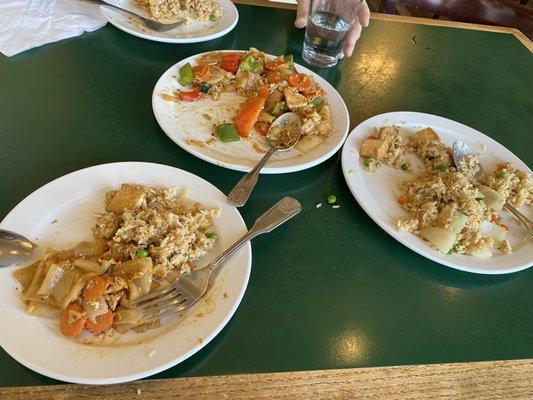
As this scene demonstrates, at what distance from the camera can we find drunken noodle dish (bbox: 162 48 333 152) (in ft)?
4.66

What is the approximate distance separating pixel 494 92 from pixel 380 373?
150cm

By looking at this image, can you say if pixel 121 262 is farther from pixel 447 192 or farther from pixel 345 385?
pixel 447 192

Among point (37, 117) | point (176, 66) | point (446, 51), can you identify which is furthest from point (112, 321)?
point (446, 51)

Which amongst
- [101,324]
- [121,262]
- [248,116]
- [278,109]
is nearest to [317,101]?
[278,109]

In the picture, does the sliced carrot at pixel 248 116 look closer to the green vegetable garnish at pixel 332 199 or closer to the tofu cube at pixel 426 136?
the green vegetable garnish at pixel 332 199

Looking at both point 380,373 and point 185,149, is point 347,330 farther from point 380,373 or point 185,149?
point 185,149

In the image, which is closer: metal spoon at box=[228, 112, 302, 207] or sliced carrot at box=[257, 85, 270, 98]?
metal spoon at box=[228, 112, 302, 207]

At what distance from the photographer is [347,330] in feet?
3.34

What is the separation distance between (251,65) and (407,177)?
2.18 feet

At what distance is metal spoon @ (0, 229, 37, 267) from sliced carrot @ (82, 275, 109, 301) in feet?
0.54

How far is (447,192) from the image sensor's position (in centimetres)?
126

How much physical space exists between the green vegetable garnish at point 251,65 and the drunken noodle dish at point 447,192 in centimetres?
47

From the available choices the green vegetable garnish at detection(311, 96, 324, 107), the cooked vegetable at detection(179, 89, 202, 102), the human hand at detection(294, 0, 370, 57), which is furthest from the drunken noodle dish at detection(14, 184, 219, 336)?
the human hand at detection(294, 0, 370, 57)

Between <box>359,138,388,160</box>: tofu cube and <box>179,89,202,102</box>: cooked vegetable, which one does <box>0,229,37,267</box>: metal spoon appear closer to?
<box>179,89,202,102</box>: cooked vegetable
